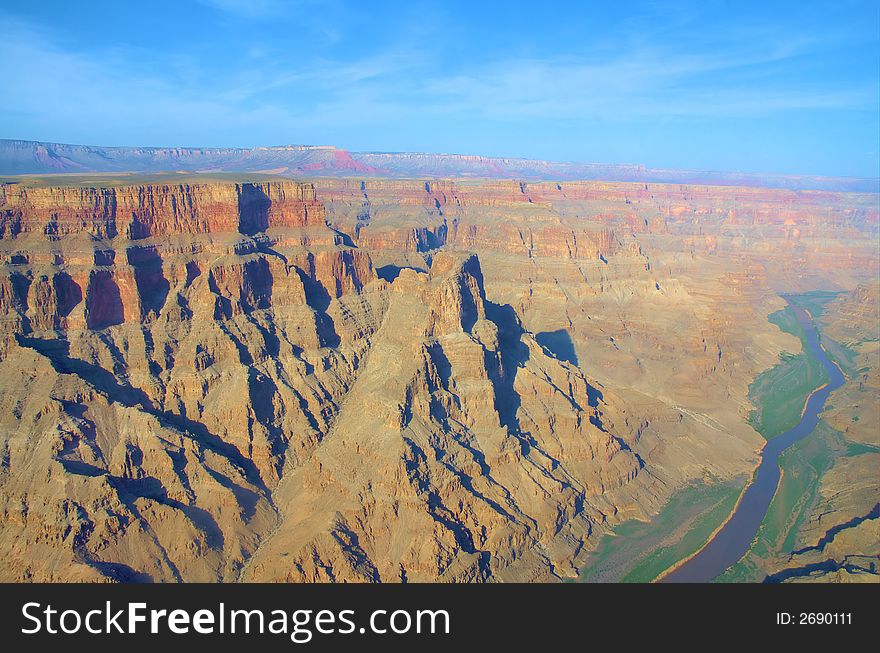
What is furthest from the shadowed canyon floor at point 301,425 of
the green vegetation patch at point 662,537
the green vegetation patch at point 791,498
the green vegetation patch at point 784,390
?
the green vegetation patch at point 784,390

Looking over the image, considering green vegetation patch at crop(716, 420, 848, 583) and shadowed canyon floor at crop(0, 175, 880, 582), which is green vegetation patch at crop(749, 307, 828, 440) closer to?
shadowed canyon floor at crop(0, 175, 880, 582)

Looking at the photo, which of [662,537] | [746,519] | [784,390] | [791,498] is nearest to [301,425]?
[662,537]

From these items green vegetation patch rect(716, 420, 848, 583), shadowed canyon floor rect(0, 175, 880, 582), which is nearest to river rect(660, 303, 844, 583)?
green vegetation patch rect(716, 420, 848, 583)

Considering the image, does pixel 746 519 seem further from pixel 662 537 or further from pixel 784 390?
pixel 784 390

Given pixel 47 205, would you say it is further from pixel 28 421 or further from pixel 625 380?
pixel 625 380

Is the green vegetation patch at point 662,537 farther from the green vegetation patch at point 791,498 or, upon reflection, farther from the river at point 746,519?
the green vegetation patch at point 791,498
